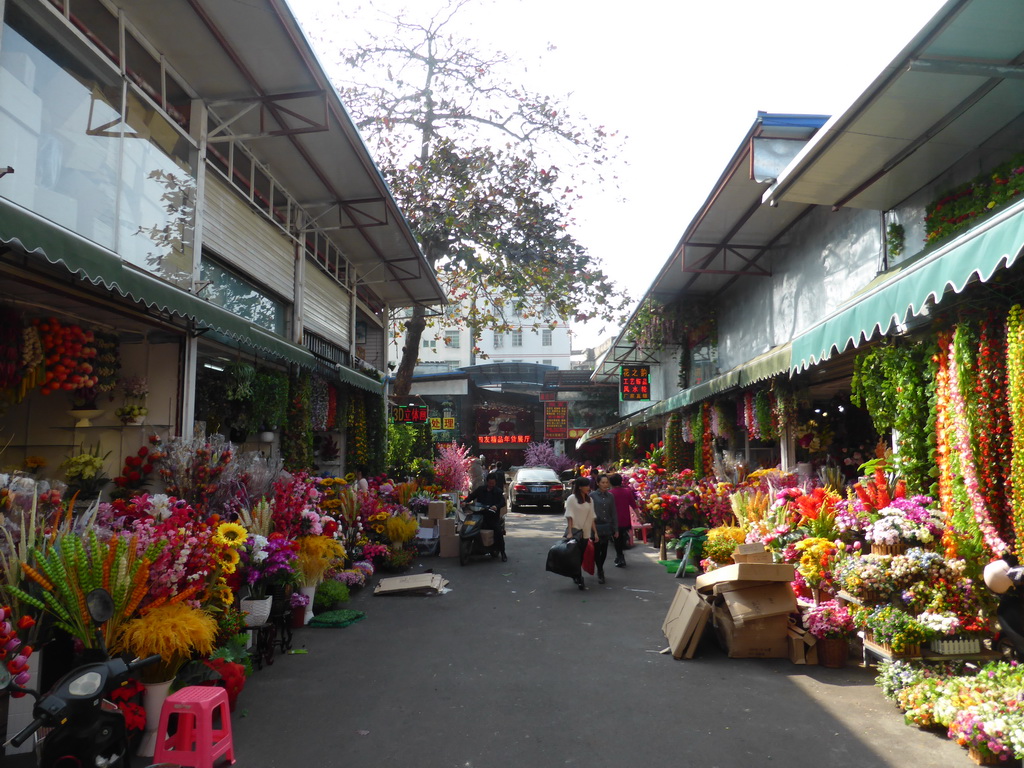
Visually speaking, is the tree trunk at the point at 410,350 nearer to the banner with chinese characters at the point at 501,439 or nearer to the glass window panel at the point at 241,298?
the glass window panel at the point at 241,298

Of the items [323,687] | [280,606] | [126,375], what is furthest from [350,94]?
[323,687]

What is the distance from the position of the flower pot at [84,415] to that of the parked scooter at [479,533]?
6.53 meters

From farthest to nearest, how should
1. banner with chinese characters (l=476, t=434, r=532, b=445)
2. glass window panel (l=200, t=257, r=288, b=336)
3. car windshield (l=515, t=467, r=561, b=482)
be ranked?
banner with chinese characters (l=476, t=434, r=532, b=445) → car windshield (l=515, t=467, r=561, b=482) → glass window panel (l=200, t=257, r=288, b=336)

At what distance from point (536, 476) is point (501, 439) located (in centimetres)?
1510

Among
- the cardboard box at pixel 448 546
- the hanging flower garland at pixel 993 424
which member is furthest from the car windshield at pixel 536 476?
the hanging flower garland at pixel 993 424

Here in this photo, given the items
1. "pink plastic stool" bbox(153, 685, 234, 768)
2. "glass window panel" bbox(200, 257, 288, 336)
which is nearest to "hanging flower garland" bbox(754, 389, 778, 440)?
"glass window panel" bbox(200, 257, 288, 336)

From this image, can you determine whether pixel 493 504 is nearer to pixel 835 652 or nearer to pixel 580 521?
pixel 580 521

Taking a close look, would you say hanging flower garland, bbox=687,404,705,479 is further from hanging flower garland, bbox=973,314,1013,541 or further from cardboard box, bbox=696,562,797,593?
hanging flower garland, bbox=973,314,1013,541

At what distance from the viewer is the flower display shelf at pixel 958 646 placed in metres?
5.11

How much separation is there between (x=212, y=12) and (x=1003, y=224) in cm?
721

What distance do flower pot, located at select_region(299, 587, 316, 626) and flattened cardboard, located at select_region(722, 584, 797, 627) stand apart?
467 cm

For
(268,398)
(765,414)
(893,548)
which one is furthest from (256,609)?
(765,414)

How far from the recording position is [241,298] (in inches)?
387

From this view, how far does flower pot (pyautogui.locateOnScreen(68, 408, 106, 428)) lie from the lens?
698cm
